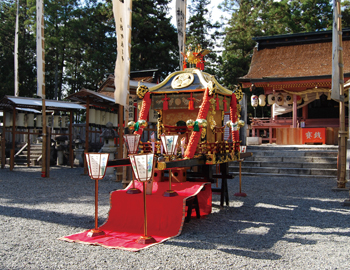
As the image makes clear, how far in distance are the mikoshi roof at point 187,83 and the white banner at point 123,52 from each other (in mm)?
744

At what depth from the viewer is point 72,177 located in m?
11.5

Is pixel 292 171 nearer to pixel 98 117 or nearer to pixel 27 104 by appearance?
pixel 98 117

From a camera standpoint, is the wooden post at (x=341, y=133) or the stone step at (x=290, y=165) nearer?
the wooden post at (x=341, y=133)

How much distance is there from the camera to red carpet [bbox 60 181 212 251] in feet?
14.6

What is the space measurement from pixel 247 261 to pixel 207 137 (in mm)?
2995

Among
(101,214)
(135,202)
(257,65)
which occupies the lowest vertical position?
(101,214)

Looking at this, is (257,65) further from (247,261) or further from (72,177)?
(247,261)

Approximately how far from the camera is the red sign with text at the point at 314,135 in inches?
590

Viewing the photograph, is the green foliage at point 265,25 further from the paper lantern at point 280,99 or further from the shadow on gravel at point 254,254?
the shadow on gravel at point 254,254

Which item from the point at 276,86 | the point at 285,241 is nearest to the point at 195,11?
the point at 276,86

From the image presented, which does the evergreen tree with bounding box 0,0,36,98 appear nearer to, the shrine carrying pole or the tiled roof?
the shrine carrying pole

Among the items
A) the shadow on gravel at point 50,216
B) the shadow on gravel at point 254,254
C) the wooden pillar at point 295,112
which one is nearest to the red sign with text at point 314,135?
the wooden pillar at point 295,112

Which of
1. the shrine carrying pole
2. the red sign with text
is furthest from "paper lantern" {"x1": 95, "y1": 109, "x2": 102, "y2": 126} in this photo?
the red sign with text

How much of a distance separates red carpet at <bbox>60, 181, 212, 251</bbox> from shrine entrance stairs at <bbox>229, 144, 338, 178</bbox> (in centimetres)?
677
